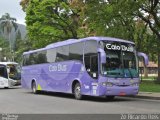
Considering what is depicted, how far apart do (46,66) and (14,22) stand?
3296 inches

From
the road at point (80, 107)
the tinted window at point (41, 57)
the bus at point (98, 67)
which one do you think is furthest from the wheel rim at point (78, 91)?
the tinted window at point (41, 57)

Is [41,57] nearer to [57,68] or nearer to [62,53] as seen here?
[57,68]

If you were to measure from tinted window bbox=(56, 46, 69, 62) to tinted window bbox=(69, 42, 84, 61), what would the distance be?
1.95 ft

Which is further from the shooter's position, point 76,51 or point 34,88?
point 34,88

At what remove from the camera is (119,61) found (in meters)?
21.9

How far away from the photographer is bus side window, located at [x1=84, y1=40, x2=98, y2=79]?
71.9ft

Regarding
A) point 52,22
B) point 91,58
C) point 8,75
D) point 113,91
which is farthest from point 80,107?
point 52,22

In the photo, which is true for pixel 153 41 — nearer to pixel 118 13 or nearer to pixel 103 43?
pixel 118 13

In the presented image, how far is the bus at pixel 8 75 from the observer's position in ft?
131

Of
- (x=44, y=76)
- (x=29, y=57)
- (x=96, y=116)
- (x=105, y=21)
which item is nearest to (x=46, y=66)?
(x=44, y=76)

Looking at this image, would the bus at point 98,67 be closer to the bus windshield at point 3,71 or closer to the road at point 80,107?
the road at point 80,107

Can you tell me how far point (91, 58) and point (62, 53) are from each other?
4069 mm

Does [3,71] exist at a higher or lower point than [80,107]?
higher

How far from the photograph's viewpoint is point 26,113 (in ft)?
52.2
